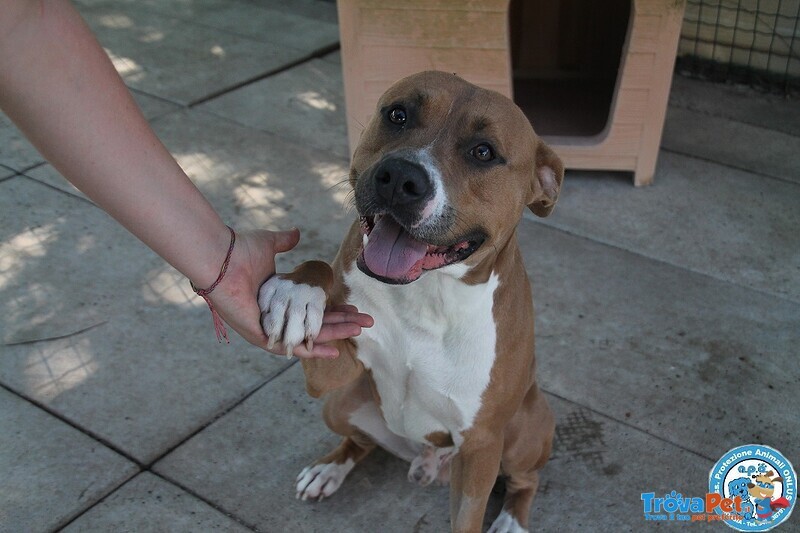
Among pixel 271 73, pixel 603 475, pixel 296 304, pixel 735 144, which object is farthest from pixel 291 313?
pixel 271 73

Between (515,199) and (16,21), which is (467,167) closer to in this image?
(515,199)

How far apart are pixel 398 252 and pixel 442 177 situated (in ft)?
0.78

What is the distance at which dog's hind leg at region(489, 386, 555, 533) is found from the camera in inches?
113

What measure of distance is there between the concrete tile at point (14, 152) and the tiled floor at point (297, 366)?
0.01m

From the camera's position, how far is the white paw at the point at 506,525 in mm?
2926

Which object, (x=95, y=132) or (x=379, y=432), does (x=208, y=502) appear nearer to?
(x=379, y=432)

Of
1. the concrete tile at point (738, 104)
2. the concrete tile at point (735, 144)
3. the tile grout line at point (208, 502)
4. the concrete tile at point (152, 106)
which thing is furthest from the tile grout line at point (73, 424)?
the concrete tile at point (738, 104)

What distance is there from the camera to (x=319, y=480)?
301cm

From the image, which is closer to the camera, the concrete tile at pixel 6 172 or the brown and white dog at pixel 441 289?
the brown and white dog at pixel 441 289

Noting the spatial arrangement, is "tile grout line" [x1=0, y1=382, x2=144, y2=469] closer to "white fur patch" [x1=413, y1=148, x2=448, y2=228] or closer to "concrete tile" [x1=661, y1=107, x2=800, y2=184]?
"white fur patch" [x1=413, y1=148, x2=448, y2=228]

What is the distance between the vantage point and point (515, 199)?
8.32ft

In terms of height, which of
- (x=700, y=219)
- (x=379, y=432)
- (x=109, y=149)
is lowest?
(x=700, y=219)

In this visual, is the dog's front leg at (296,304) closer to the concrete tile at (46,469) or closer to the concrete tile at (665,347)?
the concrete tile at (46,469)

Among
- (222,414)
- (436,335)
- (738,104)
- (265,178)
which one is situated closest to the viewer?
(436,335)
